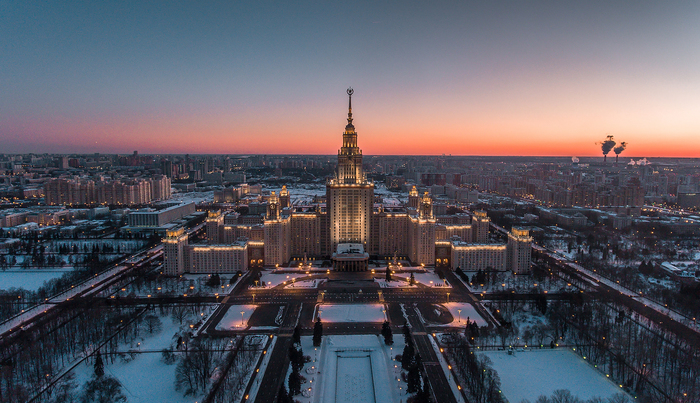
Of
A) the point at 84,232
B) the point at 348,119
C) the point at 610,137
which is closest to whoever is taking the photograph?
the point at 348,119

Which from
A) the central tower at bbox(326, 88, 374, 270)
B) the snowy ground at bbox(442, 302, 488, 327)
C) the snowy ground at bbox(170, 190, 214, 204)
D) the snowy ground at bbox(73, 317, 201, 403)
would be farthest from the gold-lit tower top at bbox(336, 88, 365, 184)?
the snowy ground at bbox(170, 190, 214, 204)

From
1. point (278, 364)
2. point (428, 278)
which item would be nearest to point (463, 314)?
point (428, 278)

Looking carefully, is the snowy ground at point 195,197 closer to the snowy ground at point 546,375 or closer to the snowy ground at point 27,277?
the snowy ground at point 27,277

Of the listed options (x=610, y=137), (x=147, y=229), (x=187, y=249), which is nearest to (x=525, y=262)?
(x=187, y=249)

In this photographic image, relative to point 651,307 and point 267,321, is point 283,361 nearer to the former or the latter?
point 267,321

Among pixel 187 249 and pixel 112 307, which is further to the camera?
pixel 187 249

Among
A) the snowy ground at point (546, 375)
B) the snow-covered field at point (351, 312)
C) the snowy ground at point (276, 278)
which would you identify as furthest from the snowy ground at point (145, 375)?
the snowy ground at point (546, 375)
